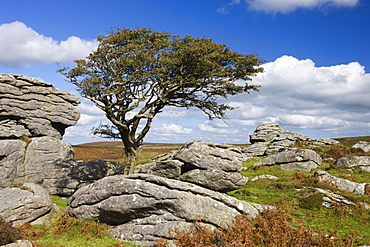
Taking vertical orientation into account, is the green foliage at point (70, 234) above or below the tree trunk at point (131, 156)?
below

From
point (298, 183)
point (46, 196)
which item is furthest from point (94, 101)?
Answer: point (298, 183)

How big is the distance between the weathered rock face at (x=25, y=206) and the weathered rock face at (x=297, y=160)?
1197 inches

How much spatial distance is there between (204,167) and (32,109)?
70.6 feet

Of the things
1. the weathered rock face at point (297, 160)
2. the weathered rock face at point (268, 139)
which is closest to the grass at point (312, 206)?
the weathered rock face at point (297, 160)

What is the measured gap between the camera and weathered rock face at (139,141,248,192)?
20.2 meters

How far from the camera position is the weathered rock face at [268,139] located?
172ft

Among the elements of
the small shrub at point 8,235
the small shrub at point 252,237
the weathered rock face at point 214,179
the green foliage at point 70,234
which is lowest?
the green foliage at point 70,234

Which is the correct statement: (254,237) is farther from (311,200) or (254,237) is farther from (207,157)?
(311,200)

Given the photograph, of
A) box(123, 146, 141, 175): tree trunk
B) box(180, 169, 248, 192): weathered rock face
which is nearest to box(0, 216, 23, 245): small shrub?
box(180, 169, 248, 192): weathered rock face

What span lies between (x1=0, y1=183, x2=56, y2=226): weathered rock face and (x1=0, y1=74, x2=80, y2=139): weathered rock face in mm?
12086

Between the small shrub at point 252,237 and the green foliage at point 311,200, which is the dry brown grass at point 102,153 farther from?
the small shrub at point 252,237

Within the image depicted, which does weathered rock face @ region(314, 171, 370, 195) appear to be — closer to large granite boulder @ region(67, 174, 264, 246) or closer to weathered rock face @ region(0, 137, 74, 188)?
large granite boulder @ region(67, 174, 264, 246)

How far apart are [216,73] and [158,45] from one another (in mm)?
7024

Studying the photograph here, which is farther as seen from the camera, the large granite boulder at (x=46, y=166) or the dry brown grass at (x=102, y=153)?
the dry brown grass at (x=102, y=153)
